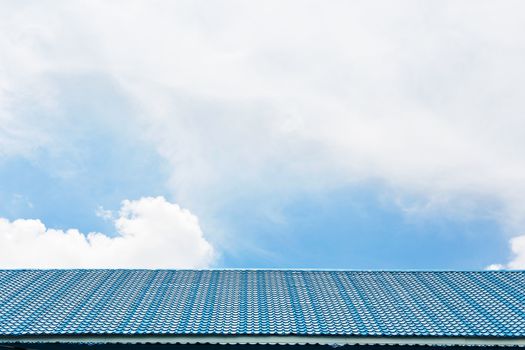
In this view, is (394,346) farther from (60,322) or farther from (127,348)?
(60,322)

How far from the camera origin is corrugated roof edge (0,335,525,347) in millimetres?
9914

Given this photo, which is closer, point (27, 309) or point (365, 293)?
point (27, 309)

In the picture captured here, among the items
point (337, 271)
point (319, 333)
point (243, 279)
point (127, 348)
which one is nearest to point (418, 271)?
point (337, 271)

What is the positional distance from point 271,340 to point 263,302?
220 centimetres

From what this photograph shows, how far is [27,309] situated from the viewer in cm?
1166

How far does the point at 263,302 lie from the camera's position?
12.1 metres

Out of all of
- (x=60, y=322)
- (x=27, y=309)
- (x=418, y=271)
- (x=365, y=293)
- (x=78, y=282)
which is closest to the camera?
(x=60, y=322)

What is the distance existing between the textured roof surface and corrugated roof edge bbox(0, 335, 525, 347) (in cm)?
10

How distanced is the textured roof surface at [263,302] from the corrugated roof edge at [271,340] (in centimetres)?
10

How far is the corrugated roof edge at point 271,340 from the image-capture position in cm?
991

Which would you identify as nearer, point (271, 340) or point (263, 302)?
point (271, 340)

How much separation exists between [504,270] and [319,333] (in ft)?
24.7

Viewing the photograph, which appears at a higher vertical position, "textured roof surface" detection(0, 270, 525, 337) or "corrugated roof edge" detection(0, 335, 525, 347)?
"textured roof surface" detection(0, 270, 525, 337)

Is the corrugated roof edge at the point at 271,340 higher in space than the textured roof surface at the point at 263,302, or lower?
lower
